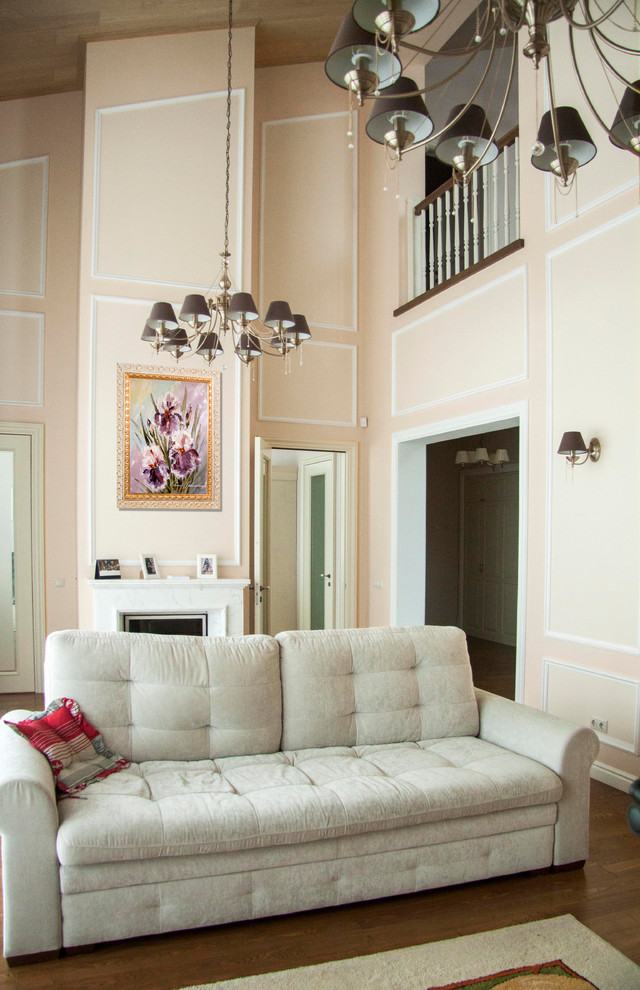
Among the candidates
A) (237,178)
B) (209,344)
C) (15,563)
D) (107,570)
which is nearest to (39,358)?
(15,563)

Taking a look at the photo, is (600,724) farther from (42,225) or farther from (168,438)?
(42,225)

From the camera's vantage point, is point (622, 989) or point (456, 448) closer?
point (622, 989)

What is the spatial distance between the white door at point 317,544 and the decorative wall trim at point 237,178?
83.2 inches

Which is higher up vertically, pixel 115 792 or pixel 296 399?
pixel 296 399

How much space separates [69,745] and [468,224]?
4800 millimetres

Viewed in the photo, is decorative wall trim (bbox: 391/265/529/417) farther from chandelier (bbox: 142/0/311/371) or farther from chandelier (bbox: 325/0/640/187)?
chandelier (bbox: 325/0/640/187)

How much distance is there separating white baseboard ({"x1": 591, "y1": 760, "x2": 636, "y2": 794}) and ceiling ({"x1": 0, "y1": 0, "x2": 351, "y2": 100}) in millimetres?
5929

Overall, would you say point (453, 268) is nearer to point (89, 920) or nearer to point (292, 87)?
point (292, 87)

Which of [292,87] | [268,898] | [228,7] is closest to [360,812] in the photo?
[268,898]

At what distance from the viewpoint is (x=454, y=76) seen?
7.86 feet

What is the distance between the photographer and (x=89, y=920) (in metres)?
2.37

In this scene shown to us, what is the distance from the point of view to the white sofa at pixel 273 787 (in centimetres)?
237

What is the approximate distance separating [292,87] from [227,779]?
6258 mm

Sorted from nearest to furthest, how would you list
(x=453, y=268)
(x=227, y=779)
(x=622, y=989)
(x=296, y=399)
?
(x=622, y=989)
(x=227, y=779)
(x=453, y=268)
(x=296, y=399)
